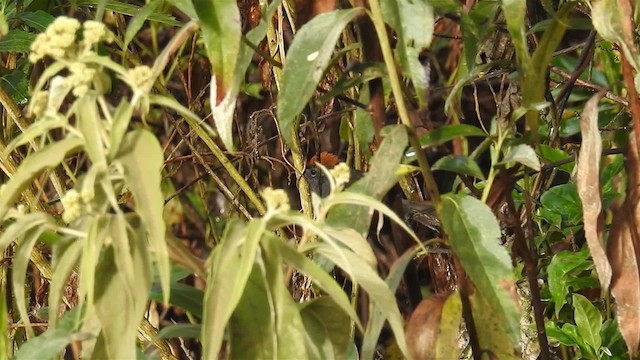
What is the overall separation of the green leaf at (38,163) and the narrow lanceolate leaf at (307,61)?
18 cm

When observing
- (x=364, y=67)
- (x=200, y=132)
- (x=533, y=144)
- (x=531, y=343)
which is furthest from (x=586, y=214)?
(x=200, y=132)

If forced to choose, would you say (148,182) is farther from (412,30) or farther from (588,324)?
(588,324)

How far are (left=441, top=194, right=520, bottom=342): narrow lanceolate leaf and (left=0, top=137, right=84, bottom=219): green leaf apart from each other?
11.3 inches

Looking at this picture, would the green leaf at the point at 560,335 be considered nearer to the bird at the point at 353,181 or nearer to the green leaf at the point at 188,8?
the bird at the point at 353,181

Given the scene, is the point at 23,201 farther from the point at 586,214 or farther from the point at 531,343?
the point at 586,214

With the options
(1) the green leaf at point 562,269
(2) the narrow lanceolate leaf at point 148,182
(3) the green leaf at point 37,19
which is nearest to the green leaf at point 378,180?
(2) the narrow lanceolate leaf at point 148,182

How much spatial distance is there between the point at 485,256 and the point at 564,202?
466 mm

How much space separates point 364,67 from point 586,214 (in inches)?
8.1

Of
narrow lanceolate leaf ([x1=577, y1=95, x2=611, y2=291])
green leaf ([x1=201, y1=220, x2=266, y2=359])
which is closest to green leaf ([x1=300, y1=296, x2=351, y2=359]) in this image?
green leaf ([x1=201, y1=220, x2=266, y2=359])

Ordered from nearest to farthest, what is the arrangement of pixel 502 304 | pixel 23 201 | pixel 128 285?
1. pixel 128 285
2. pixel 502 304
3. pixel 23 201

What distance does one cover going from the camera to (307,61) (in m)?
0.73

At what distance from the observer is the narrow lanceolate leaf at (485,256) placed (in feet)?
2.38

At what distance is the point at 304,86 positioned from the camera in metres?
0.73

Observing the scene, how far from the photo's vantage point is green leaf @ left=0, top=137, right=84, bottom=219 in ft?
1.92
